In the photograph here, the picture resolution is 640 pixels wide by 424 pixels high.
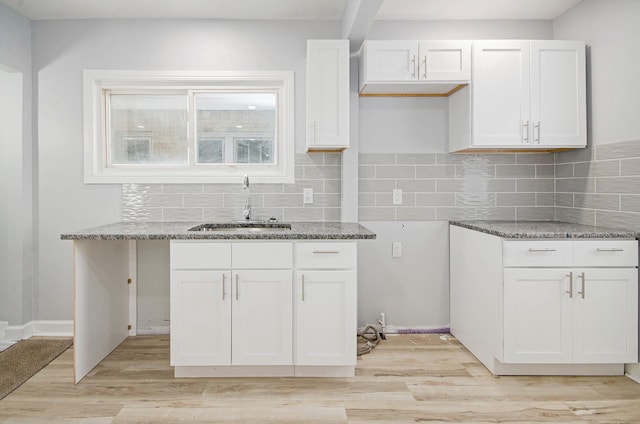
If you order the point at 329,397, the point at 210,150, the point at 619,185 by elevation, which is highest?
the point at 210,150

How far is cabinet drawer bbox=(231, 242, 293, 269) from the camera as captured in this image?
2531 mm

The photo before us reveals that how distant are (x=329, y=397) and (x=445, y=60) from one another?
88.5 inches

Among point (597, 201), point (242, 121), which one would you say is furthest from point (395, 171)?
point (597, 201)

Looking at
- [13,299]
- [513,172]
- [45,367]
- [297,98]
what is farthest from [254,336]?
[513,172]

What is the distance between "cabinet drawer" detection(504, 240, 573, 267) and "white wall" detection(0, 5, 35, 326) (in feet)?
10.9

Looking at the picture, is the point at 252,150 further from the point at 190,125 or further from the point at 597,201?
the point at 597,201

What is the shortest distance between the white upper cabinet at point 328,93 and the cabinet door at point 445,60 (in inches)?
20.8

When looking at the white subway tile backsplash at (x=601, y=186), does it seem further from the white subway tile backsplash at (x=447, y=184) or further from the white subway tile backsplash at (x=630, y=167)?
the white subway tile backsplash at (x=447, y=184)

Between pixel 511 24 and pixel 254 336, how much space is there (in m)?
2.90

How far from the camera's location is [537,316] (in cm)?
253

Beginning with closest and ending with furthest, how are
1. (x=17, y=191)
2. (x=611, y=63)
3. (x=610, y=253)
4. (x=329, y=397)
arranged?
(x=329, y=397), (x=610, y=253), (x=611, y=63), (x=17, y=191)

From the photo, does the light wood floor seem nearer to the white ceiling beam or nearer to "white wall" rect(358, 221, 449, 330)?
"white wall" rect(358, 221, 449, 330)

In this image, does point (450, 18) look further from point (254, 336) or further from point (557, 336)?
point (254, 336)

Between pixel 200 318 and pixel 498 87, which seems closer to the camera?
pixel 200 318
